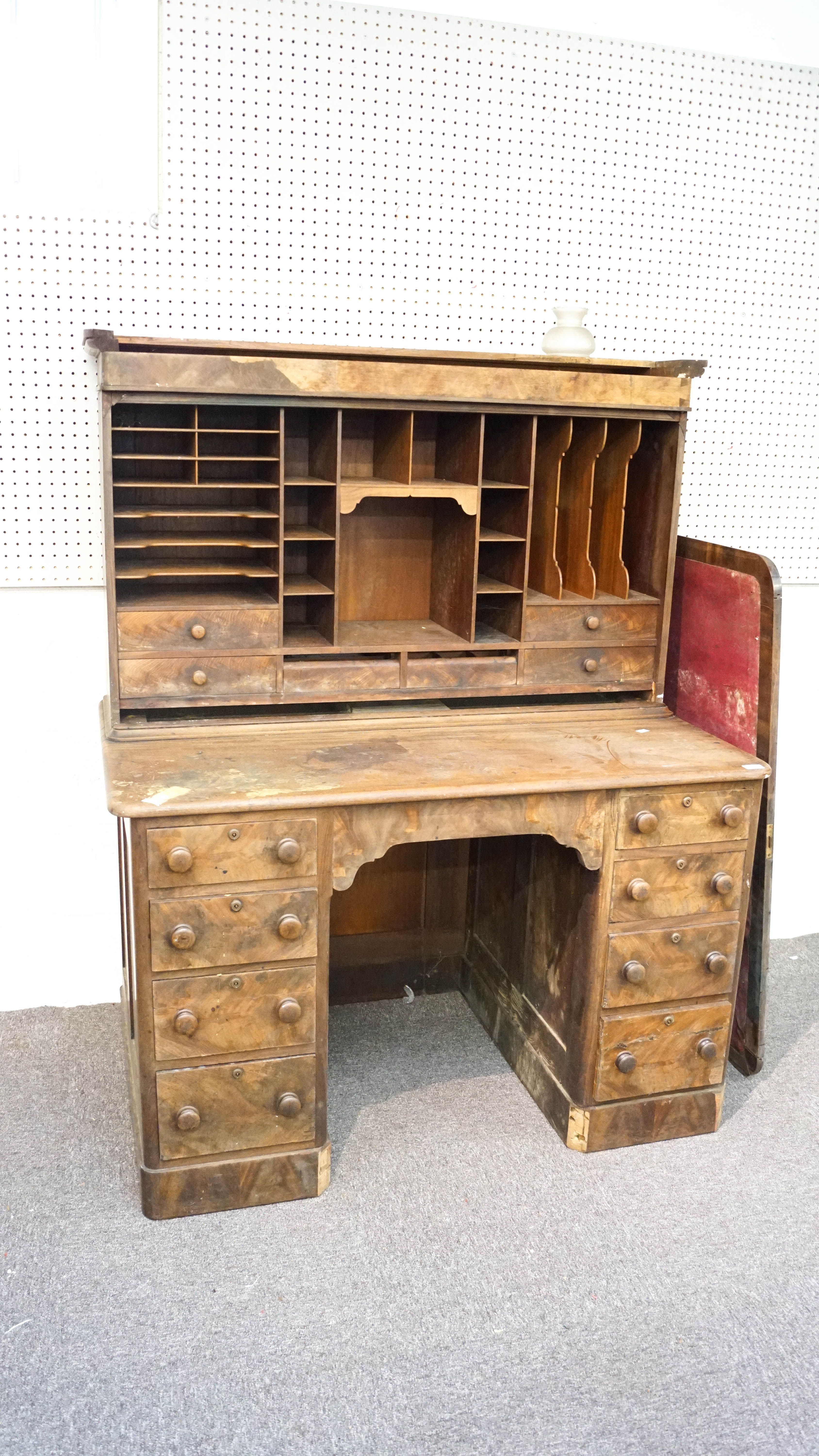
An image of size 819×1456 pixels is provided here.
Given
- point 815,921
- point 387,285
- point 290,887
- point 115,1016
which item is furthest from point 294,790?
point 815,921

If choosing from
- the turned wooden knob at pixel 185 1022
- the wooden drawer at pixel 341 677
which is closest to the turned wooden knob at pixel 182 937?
the turned wooden knob at pixel 185 1022

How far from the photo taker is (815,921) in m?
3.97

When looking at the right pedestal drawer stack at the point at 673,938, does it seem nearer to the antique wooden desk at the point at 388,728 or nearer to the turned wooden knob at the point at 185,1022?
the antique wooden desk at the point at 388,728

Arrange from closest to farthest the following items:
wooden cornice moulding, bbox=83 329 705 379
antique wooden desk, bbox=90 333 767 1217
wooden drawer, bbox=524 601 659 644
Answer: antique wooden desk, bbox=90 333 767 1217, wooden cornice moulding, bbox=83 329 705 379, wooden drawer, bbox=524 601 659 644

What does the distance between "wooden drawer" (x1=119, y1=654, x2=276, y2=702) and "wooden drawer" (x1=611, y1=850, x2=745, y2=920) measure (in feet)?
3.02

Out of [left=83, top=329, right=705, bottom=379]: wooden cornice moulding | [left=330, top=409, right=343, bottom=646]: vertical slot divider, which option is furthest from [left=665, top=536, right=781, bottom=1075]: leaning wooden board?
[left=330, top=409, right=343, bottom=646]: vertical slot divider

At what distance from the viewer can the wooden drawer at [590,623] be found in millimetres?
2812

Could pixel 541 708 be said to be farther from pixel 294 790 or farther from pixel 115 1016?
pixel 115 1016

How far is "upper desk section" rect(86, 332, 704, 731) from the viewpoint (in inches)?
99.5

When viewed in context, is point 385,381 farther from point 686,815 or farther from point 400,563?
point 686,815

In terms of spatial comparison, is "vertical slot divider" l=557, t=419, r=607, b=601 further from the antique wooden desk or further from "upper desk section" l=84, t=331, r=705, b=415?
"upper desk section" l=84, t=331, r=705, b=415

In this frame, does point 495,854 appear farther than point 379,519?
Yes

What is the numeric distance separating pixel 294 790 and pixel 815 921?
2.41 m

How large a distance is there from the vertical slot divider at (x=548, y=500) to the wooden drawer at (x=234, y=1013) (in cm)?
113
